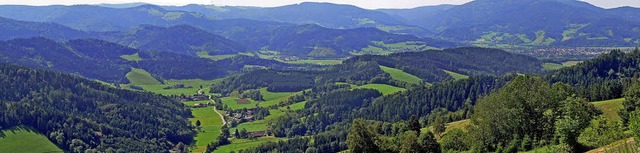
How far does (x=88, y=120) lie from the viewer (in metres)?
164

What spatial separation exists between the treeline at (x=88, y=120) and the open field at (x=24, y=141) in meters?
2.65

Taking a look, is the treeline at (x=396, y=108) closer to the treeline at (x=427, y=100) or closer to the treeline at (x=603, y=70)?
the treeline at (x=427, y=100)

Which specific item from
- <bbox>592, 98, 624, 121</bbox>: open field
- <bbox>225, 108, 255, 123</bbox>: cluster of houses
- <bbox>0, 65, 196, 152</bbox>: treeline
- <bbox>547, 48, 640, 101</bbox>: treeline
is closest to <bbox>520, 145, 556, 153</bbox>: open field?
<bbox>592, 98, 624, 121</bbox>: open field

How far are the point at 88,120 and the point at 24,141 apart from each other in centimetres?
2515

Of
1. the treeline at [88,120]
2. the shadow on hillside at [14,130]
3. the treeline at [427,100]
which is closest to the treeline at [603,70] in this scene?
the treeline at [427,100]

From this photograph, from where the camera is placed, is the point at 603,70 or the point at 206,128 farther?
the point at 206,128

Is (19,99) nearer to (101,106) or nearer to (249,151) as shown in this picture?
(101,106)

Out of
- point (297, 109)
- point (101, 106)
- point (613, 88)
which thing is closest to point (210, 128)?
point (297, 109)

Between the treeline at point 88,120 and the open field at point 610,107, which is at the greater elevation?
the open field at point 610,107

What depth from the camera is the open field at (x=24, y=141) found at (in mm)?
135500

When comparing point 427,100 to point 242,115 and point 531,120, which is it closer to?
point 242,115

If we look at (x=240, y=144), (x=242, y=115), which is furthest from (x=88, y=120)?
(x=240, y=144)

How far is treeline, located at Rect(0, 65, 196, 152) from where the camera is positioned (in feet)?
489

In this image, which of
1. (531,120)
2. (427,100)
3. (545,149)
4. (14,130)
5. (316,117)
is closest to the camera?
(545,149)
